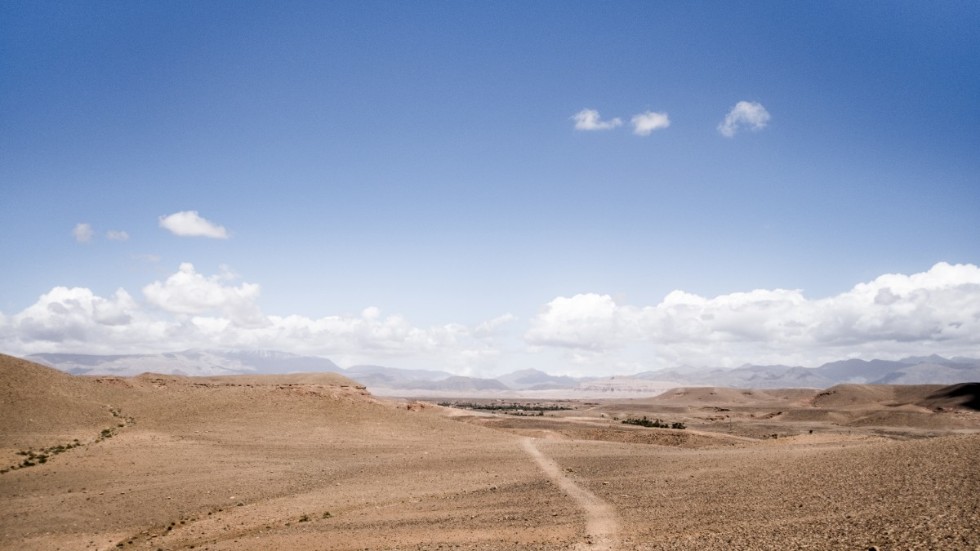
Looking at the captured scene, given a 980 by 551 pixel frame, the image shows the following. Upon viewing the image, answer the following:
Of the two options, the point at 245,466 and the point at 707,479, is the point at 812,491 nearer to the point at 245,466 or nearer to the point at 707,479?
the point at 707,479

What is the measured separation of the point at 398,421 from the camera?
2002 inches

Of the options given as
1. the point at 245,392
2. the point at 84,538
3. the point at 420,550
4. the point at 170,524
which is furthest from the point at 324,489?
the point at 245,392

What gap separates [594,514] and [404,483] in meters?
11.3

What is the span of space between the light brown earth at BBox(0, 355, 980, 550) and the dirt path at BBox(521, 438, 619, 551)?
0.32 feet

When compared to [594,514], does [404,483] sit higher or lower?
lower

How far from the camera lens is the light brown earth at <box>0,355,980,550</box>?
17.2 meters

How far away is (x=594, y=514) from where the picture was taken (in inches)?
808

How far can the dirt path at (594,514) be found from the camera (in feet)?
55.3

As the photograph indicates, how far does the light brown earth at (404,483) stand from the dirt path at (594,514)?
10 centimetres

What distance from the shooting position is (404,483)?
2852cm

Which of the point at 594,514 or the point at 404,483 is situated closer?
the point at 594,514

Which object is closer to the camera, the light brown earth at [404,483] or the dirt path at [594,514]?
the dirt path at [594,514]

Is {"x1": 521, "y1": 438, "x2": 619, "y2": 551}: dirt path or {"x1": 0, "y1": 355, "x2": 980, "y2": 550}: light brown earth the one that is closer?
{"x1": 521, "y1": 438, "x2": 619, "y2": 551}: dirt path

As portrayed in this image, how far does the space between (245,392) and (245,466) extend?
2205 cm
